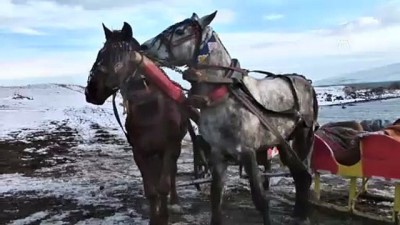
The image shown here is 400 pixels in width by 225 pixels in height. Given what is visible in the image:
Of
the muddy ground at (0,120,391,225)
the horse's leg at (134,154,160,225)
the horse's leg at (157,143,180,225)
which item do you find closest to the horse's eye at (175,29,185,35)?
the horse's leg at (157,143,180,225)

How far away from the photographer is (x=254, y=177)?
5.55m

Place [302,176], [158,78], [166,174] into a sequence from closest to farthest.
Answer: [158,78]
[166,174]
[302,176]

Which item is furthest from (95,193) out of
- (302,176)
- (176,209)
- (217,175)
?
(217,175)

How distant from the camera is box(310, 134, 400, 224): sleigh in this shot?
20.6 ft

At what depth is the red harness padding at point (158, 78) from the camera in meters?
5.67

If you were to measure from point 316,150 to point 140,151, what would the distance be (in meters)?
2.26

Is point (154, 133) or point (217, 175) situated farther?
point (154, 133)

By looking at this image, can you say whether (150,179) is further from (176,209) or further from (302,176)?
(302,176)

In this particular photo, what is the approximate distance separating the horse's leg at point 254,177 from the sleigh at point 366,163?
60.2 inches

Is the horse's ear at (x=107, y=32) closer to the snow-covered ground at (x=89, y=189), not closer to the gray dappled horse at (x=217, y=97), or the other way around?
the gray dappled horse at (x=217, y=97)

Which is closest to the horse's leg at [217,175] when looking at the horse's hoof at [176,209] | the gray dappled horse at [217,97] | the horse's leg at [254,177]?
the gray dappled horse at [217,97]

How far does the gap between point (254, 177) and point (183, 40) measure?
1.43 metres

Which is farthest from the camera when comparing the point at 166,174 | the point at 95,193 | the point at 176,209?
the point at 95,193

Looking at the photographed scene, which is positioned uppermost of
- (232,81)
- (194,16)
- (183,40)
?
(194,16)
